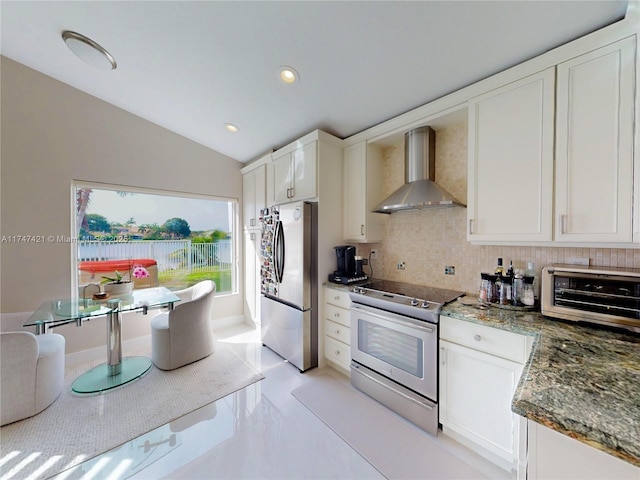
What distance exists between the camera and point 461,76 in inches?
69.7

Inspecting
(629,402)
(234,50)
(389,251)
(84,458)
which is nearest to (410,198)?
(389,251)

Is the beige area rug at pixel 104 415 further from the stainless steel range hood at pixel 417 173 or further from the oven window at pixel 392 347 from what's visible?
the stainless steel range hood at pixel 417 173

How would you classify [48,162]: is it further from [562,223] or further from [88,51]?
[562,223]

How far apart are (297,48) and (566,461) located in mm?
2398

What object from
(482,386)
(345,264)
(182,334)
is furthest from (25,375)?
(482,386)

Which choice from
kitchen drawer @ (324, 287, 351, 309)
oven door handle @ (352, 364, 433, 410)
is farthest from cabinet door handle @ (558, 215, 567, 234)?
kitchen drawer @ (324, 287, 351, 309)

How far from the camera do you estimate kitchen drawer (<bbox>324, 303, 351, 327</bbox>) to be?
7.84 ft

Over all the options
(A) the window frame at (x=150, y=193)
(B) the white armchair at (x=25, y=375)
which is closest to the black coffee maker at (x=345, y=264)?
(A) the window frame at (x=150, y=193)

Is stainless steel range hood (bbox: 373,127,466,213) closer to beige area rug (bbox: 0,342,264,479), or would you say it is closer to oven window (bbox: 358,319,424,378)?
oven window (bbox: 358,319,424,378)

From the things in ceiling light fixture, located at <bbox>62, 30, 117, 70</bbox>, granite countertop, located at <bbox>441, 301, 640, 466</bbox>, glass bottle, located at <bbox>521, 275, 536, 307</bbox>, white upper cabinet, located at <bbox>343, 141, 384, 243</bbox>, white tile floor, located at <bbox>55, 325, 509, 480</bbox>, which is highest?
ceiling light fixture, located at <bbox>62, 30, 117, 70</bbox>

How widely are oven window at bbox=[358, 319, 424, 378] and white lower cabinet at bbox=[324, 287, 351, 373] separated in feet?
0.72

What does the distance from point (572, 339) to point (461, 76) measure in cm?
178

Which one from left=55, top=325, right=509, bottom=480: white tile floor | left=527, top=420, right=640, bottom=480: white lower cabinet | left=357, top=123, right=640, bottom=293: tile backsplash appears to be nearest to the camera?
left=527, top=420, right=640, bottom=480: white lower cabinet

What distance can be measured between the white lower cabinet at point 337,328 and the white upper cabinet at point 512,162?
1.27 meters
